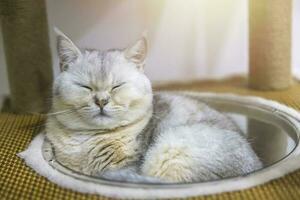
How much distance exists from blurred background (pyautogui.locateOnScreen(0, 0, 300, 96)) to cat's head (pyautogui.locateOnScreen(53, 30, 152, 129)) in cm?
66

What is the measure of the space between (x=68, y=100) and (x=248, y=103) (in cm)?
69

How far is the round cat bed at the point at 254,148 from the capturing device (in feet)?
3.46

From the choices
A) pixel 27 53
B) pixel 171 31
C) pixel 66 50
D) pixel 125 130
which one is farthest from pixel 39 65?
pixel 171 31

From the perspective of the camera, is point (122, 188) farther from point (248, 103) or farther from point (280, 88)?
point (280, 88)

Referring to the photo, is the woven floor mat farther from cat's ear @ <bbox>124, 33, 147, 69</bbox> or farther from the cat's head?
cat's ear @ <bbox>124, 33, 147, 69</bbox>

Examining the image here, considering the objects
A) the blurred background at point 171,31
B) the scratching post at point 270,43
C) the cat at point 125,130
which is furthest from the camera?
the blurred background at point 171,31

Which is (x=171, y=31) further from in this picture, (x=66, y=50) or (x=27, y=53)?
(x=66, y=50)

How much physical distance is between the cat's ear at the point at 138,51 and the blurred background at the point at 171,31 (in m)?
0.70

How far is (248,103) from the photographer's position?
1.66 m

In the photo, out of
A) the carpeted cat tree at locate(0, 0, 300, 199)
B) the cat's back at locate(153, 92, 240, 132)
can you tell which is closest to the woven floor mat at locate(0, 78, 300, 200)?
the carpeted cat tree at locate(0, 0, 300, 199)

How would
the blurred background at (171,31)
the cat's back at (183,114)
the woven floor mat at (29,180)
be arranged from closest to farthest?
the woven floor mat at (29,180)
the cat's back at (183,114)
the blurred background at (171,31)

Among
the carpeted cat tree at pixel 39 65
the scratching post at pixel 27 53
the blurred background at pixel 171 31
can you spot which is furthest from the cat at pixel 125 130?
the blurred background at pixel 171 31

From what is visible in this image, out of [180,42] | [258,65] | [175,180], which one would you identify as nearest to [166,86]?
[180,42]

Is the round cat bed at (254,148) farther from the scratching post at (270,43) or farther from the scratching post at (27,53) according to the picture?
the scratching post at (27,53)
